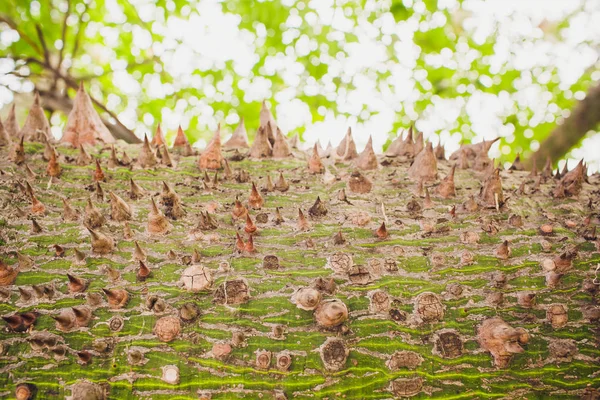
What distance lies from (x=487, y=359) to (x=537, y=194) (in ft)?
3.84

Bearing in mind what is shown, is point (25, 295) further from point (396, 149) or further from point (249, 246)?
point (396, 149)

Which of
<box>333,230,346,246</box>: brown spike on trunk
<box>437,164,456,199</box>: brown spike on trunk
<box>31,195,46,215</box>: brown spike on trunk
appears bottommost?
<box>333,230,346,246</box>: brown spike on trunk

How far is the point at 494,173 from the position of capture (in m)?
2.11

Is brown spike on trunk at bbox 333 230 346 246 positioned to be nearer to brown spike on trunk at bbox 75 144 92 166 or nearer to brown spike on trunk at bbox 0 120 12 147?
brown spike on trunk at bbox 75 144 92 166

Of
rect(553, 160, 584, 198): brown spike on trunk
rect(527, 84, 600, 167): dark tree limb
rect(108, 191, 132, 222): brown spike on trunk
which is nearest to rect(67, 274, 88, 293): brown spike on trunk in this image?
rect(108, 191, 132, 222): brown spike on trunk

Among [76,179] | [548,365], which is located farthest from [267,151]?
[548,365]

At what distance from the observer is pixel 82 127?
2605 millimetres

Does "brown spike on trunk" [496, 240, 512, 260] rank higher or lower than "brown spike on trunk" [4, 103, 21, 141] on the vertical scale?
lower

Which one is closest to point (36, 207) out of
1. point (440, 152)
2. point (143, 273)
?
point (143, 273)

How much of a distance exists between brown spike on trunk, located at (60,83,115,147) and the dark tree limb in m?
4.35

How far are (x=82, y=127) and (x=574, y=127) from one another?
4952mm

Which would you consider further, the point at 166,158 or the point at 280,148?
the point at 280,148

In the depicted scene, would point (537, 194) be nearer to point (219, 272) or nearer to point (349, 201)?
point (349, 201)

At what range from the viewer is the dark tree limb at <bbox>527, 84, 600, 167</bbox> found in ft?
13.8
